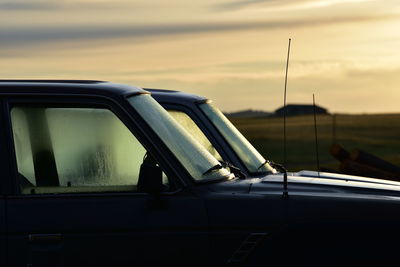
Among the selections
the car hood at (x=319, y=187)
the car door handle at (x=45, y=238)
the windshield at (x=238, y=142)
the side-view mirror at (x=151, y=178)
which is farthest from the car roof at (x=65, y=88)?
the windshield at (x=238, y=142)

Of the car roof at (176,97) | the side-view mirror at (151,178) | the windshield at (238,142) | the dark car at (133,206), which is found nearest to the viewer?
the side-view mirror at (151,178)

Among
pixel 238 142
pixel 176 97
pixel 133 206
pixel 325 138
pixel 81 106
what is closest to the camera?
pixel 133 206

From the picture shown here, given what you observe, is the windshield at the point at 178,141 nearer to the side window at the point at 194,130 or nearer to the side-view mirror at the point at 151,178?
the side-view mirror at the point at 151,178

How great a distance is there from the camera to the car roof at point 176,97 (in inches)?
436

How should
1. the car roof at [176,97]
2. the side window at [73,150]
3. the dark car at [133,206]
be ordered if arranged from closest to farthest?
the dark car at [133,206]
the side window at [73,150]
the car roof at [176,97]

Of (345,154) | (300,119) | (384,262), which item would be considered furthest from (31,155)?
(300,119)

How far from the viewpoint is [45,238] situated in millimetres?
6367

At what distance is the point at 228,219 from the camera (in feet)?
21.1

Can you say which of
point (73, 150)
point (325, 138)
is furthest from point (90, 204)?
point (325, 138)

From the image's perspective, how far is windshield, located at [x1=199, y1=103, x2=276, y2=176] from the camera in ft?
31.7

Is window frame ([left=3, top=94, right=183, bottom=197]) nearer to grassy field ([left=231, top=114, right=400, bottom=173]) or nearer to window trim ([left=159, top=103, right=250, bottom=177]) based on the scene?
window trim ([left=159, top=103, right=250, bottom=177])

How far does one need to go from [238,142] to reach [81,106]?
390 cm

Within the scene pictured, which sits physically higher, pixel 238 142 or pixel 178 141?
pixel 178 141

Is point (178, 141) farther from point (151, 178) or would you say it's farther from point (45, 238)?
point (45, 238)
